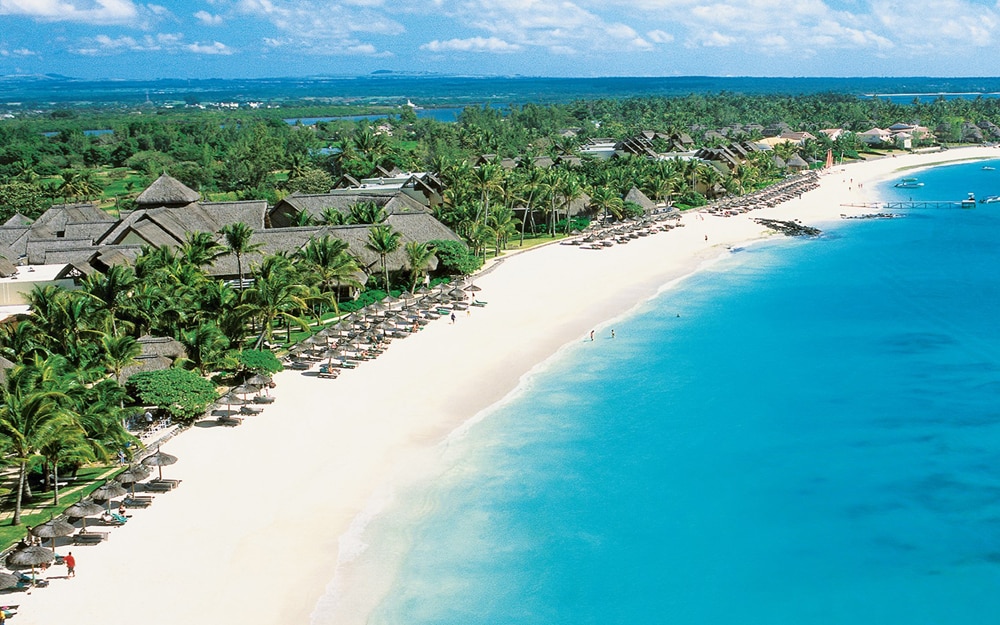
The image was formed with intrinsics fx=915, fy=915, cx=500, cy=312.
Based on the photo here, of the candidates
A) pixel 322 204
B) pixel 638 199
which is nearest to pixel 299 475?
pixel 322 204

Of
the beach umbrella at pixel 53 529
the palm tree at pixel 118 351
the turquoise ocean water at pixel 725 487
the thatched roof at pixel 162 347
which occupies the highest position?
the palm tree at pixel 118 351

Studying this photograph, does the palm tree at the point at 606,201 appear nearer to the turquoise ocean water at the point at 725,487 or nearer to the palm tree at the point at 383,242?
the turquoise ocean water at the point at 725,487

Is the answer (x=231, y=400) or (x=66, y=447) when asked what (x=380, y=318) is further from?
(x=66, y=447)

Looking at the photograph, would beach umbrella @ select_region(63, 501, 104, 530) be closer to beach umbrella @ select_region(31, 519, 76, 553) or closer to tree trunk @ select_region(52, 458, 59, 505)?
beach umbrella @ select_region(31, 519, 76, 553)

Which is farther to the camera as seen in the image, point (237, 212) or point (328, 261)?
point (237, 212)

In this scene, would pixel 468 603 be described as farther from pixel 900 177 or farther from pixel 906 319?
pixel 900 177

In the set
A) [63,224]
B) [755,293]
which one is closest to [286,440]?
[755,293]

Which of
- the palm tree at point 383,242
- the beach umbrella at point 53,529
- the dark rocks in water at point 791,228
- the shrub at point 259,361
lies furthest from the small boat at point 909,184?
the beach umbrella at point 53,529

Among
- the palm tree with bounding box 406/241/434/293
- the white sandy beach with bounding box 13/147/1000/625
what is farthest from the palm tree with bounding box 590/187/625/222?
the palm tree with bounding box 406/241/434/293
